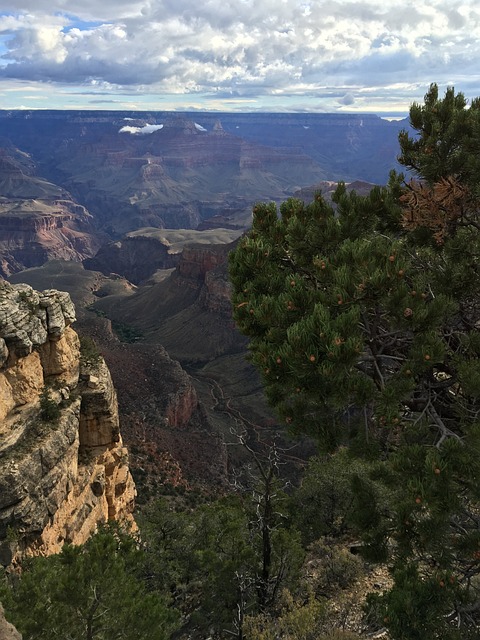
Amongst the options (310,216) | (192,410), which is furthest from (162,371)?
(310,216)

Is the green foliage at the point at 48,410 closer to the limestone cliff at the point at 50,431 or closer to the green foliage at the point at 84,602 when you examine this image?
the limestone cliff at the point at 50,431

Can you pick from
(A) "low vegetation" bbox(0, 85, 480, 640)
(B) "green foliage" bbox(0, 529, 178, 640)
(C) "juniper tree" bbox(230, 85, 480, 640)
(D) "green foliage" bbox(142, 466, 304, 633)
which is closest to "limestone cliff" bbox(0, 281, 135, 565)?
(D) "green foliage" bbox(142, 466, 304, 633)

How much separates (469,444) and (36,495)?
53.8 feet

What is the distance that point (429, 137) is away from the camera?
10266 millimetres

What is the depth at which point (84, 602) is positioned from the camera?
10836 millimetres

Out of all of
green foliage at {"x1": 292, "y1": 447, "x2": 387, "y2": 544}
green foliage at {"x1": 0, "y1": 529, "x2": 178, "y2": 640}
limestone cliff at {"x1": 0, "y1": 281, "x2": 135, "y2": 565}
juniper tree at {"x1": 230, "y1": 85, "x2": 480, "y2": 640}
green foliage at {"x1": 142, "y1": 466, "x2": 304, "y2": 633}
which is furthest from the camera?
green foliage at {"x1": 292, "y1": 447, "x2": 387, "y2": 544}

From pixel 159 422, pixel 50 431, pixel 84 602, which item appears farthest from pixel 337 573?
pixel 159 422

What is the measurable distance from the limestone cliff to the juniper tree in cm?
1236

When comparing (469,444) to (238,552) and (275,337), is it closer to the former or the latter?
(275,337)

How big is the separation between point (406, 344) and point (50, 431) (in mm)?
15862

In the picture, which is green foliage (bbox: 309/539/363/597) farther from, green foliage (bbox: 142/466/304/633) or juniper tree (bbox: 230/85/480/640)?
juniper tree (bbox: 230/85/480/640)

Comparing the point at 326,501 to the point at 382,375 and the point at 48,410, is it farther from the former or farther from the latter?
the point at 382,375

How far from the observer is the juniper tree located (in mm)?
8305

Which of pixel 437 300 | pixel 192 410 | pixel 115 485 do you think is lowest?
pixel 192 410
